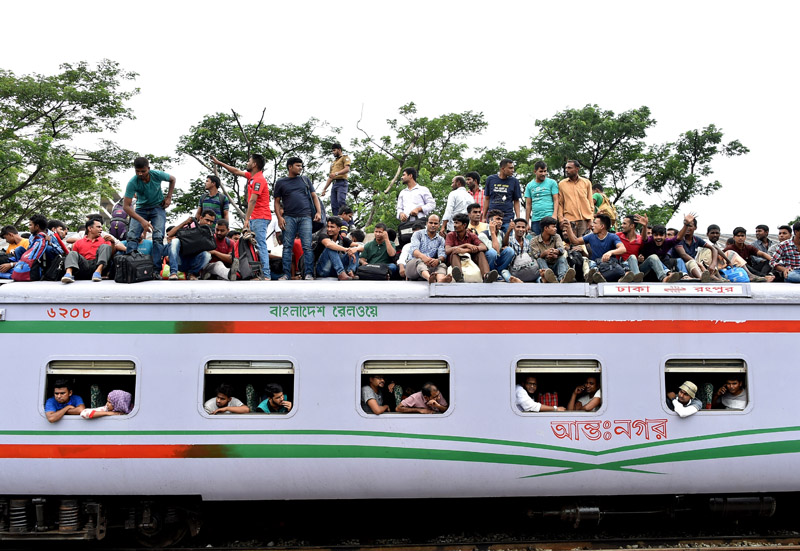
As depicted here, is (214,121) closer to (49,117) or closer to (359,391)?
(49,117)

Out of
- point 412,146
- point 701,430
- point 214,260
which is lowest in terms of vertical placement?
point 701,430

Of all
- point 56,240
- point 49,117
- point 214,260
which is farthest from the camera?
point 49,117

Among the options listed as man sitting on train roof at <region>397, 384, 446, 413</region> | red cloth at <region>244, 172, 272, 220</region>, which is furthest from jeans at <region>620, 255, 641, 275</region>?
red cloth at <region>244, 172, 272, 220</region>

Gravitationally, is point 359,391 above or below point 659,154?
below

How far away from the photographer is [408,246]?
8812 millimetres

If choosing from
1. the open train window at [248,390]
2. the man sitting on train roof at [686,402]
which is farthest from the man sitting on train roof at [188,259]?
the man sitting on train roof at [686,402]

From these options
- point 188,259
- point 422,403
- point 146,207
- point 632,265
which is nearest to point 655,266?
point 632,265

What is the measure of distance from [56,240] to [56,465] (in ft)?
8.39

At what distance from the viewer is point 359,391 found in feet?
24.5

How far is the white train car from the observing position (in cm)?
739

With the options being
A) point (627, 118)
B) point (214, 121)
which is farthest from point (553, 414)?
point (627, 118)

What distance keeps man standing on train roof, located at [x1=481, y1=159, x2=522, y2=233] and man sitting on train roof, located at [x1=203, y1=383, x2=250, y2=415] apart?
17.2 ft

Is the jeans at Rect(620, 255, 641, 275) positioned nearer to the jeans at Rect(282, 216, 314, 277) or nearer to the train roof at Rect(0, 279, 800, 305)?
the train roof at Rect(0, 279, 800, 305)

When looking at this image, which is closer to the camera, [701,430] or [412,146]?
[701,430]
